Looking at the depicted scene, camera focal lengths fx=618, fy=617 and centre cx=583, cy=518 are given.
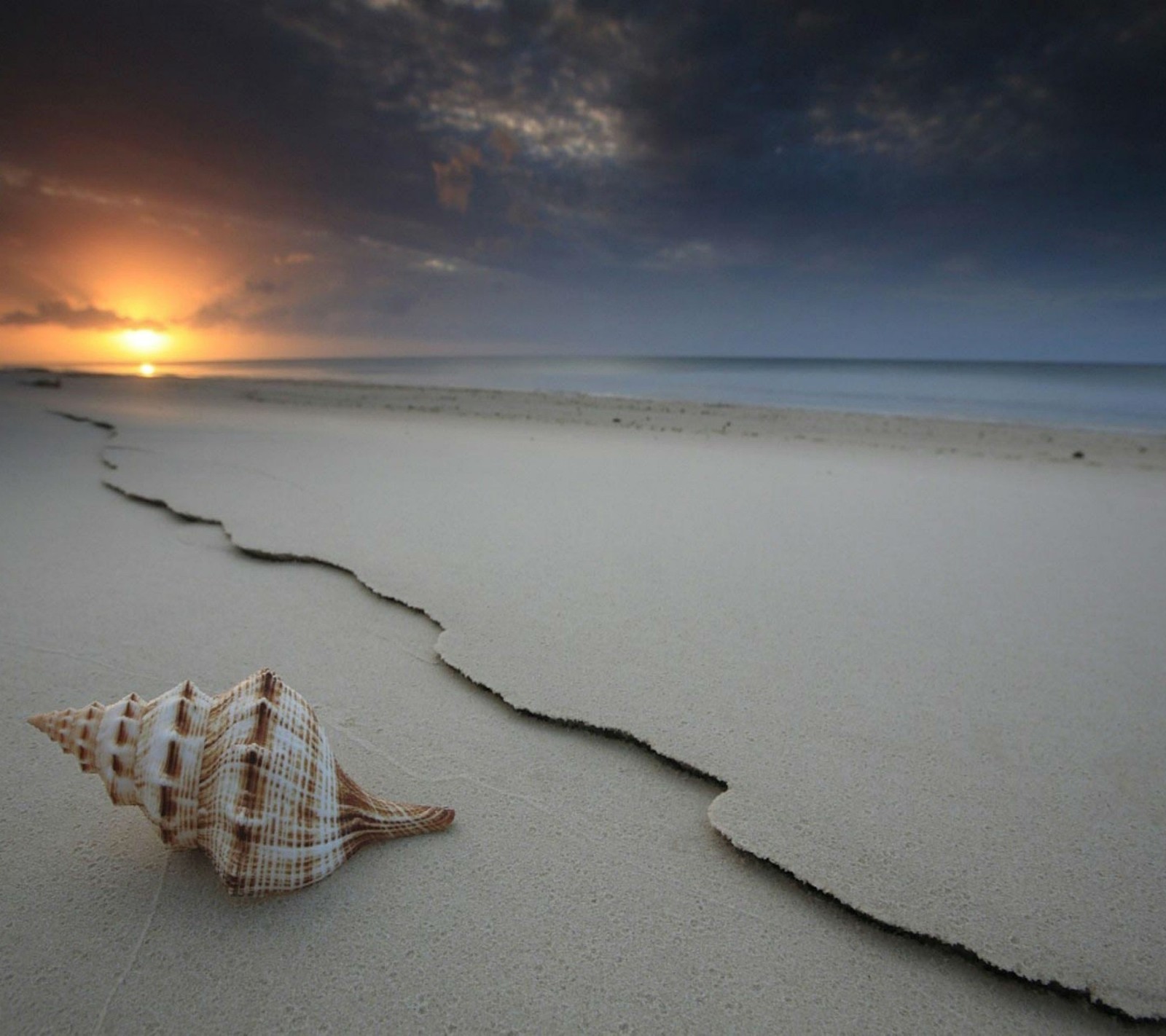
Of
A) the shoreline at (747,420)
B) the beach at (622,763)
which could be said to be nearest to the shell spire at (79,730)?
the beach at (622,763)

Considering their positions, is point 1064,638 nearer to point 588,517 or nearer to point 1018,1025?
point 1018,1025

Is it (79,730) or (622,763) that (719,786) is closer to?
(622,763)

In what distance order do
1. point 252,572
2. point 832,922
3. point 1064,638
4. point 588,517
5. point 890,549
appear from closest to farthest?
point 832,922 < point 1064,638 < point 252,572 < point 890,549 < point 588,517

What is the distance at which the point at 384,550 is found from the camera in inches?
105

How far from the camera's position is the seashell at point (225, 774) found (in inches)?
39.8

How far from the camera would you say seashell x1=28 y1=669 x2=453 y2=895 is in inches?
39.8

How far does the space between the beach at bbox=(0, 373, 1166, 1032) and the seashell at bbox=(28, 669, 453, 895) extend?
10cm

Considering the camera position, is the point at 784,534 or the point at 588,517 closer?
the point at 784,534

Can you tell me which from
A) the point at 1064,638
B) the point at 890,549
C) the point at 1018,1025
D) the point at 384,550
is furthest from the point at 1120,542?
the point at 384,550

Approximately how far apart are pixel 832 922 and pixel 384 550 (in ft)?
6.97

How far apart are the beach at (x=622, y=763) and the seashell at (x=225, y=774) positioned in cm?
10

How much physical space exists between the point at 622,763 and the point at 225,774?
0.81m

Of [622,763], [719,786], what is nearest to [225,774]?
[622,763]

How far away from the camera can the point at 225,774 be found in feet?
3.36
